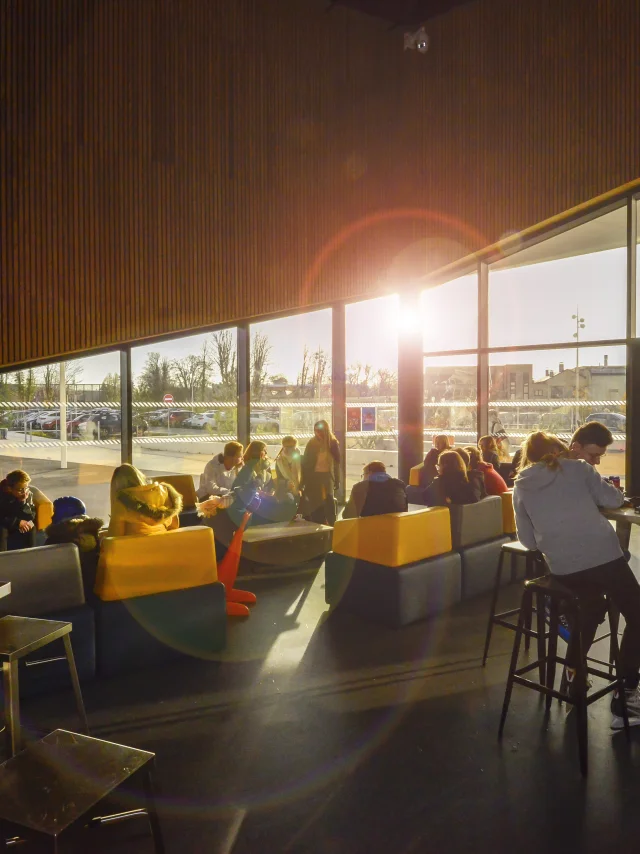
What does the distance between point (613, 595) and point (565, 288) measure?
5320 millimetres

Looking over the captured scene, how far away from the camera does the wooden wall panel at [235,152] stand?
6.97m

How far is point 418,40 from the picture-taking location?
7.55m

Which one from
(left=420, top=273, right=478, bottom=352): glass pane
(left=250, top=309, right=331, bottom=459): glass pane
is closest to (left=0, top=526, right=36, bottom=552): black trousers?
(left=250, top=309, right=331, bottom=459): glass pane

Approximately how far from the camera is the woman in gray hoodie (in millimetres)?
3084

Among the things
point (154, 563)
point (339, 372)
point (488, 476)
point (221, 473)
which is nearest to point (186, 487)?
point (221, 473)

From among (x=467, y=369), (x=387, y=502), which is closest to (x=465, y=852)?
(x=387, y=502)

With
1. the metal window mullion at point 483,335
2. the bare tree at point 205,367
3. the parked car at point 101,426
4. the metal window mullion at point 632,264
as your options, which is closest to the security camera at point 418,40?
the metal window mullion at point 483,335

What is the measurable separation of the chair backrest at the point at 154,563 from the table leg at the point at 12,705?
130 centimetres

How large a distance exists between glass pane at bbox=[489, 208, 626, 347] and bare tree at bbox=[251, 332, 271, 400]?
3.39 metres

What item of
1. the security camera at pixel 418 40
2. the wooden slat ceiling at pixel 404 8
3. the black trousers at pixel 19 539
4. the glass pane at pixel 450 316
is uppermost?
the wooden slat ceiling at pixel 404 8

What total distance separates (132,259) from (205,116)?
215 centimetres

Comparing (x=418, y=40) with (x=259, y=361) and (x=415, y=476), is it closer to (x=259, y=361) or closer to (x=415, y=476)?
(x=259, y=361)

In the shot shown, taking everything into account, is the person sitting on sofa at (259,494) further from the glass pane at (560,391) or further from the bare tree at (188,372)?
the glass pane at (560,391)

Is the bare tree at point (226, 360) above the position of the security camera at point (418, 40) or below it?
below
